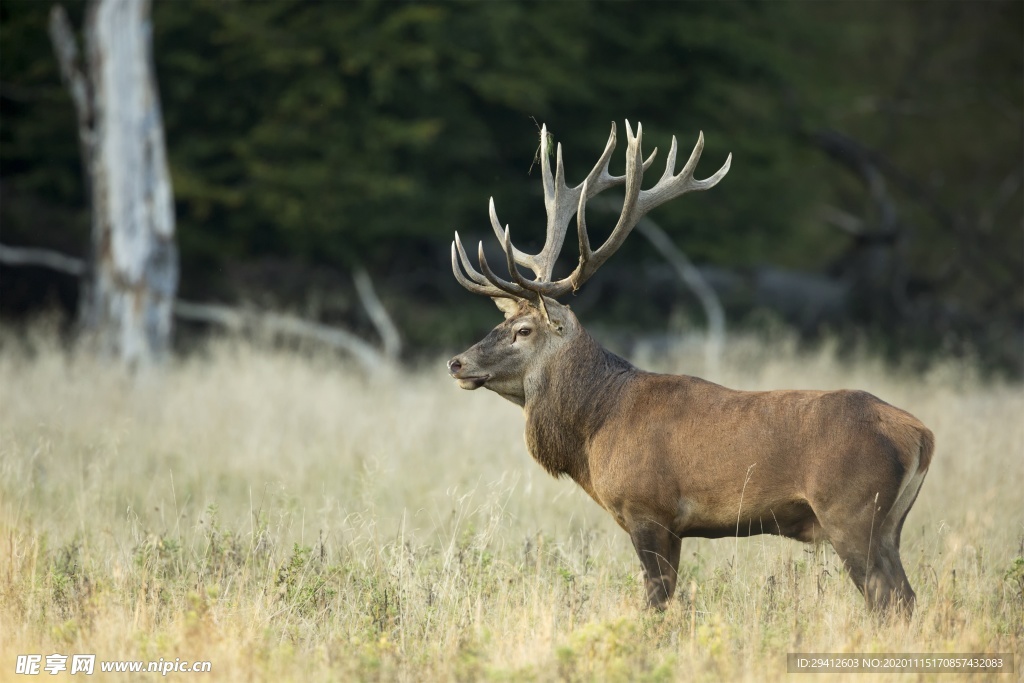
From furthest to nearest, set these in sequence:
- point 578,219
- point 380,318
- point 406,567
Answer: point 380,318 < point 578,219 < point 406,567

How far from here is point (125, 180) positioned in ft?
41.4

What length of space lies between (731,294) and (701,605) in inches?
563

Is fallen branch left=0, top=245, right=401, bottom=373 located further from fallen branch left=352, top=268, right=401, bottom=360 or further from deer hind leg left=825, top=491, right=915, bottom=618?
deer hind leg left=825, top=491, right=915, bottom=618

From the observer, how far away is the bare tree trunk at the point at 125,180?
41.2 ft

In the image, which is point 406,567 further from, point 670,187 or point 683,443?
point 670,187

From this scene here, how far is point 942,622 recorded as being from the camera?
4.89 meters

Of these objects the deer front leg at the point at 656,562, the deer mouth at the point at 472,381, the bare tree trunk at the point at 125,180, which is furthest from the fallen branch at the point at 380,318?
the deer front leg at the point at 656,562

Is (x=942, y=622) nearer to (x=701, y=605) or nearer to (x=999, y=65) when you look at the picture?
(x=701, y=605)

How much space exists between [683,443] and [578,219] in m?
1.24

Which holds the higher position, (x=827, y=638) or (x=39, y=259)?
(x=39, y=259)

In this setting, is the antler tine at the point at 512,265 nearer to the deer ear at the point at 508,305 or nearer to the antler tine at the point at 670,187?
the deer ear at the point at 508,305

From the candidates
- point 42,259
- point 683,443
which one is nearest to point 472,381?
point 683,443

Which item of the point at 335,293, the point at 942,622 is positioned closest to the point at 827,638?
the point at 942,622

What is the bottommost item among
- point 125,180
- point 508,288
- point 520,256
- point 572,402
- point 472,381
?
point 572,402
